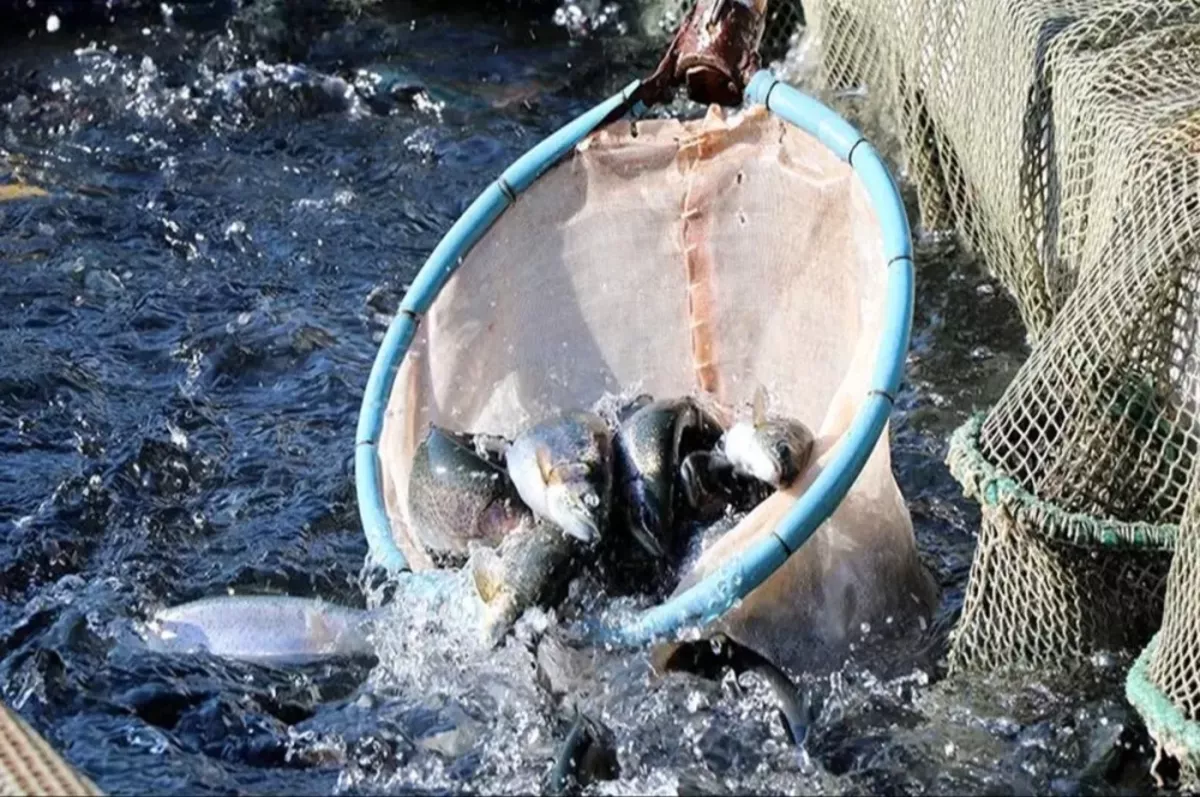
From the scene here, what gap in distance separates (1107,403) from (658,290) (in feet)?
5.09

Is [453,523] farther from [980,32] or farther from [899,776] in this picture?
[980,32]

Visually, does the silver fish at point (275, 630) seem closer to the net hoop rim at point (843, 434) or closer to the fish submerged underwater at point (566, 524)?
the fish submerged underwater at point (566, 524)

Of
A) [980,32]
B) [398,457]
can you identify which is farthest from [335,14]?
[398,457]

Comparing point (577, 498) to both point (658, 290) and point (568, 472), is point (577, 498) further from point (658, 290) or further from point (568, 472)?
point (658, 290)

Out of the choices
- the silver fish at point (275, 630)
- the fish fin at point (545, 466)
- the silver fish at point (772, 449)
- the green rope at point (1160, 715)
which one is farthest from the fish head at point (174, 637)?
the green rope at point (1160, 715)

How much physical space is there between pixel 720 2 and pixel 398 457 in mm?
1335

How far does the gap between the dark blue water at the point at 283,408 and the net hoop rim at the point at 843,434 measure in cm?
29

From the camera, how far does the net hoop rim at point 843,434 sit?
12.5ft

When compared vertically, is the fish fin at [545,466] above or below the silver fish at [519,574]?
above

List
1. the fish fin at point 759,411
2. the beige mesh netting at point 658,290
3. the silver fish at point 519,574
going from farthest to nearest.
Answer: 1. the beige mesh netting at point 658,290
2. the fish fin at point 759,411
3. the silver fish at point 519,574

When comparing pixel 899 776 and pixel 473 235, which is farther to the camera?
pixel 473 235

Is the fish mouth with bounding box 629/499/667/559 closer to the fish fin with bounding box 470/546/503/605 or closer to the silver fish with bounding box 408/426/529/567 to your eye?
the silver fish with bounding box 408/426/529/567

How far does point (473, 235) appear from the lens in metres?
4.77

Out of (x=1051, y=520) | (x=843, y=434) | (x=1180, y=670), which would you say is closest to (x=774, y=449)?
(x=843, y=434)
